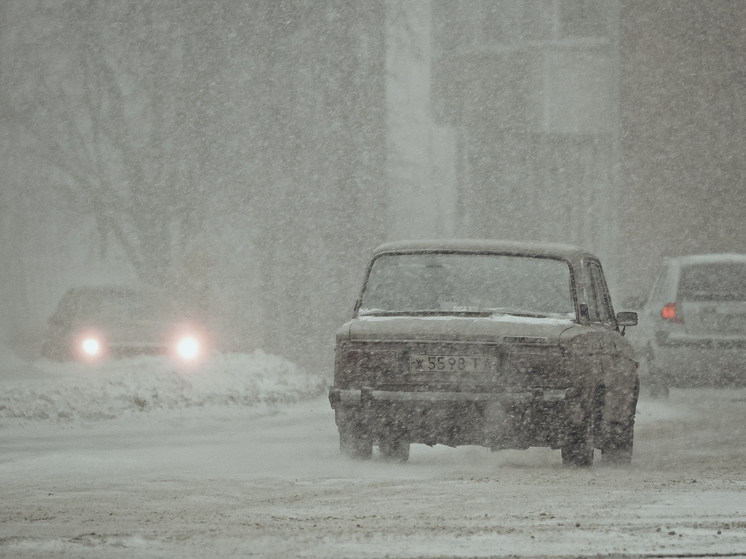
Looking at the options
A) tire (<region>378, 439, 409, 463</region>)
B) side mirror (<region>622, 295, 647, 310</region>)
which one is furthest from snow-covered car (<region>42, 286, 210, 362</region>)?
tire (<region>378, 439, 409, 463</region>)

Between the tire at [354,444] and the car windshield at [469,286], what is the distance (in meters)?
0.80

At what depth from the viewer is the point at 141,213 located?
29062mm

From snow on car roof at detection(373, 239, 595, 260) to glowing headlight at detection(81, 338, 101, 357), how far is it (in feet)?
22.0

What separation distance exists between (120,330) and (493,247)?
24.0 feet

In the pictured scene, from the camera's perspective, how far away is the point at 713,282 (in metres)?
13.8

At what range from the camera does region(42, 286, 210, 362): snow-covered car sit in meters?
14.5

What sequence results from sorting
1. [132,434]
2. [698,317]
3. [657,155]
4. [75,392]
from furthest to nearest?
[657,155]
[698,317]
[75,392]
[132,434]

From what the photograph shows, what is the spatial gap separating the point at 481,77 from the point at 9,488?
27.4 m

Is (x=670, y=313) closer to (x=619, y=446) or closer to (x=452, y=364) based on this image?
(x=619, y=446)

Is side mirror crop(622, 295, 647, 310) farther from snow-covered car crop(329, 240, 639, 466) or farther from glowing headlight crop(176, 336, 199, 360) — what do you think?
glowing headlight crop(176, 336, 199, 360)

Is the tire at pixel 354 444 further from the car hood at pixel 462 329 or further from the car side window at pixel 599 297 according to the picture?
the car side window at pixel 599 297

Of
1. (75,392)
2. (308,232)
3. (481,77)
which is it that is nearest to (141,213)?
(308,232)

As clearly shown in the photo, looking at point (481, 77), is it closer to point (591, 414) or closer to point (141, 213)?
point (141, 213)

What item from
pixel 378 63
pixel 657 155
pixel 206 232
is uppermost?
pixel 378 63
